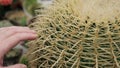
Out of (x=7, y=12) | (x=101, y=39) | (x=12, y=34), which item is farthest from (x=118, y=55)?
(x=7, y=12)

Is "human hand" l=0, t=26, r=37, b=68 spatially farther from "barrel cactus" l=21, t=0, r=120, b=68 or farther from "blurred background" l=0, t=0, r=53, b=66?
"blurred background" l=0, t=0, r=53, b=66

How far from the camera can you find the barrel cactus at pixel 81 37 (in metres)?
1.41

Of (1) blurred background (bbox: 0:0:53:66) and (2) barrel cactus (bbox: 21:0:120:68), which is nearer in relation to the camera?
(2) barrel cactus (bbox: 21:0:120:68)

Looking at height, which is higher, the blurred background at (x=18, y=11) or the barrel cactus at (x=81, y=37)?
the barrel cactus at (x=81, y=37)

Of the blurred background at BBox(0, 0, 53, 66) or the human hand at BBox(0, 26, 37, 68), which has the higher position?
the human hand at BBox(0, 26, 37, 68)

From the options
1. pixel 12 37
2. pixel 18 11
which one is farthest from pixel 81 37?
pixel 18 11

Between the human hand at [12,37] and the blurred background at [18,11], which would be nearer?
the human hand at [12,37]

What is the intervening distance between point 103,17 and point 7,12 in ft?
10.3

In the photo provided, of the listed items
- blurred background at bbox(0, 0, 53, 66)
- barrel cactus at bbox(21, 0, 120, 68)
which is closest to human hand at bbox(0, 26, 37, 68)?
barrel cactus at bbox(21, 0, 120, 68)

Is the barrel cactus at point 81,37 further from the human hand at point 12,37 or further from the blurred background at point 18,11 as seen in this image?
the blurred background at point 18,11

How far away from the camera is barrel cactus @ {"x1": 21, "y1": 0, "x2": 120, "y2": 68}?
1.41 metres

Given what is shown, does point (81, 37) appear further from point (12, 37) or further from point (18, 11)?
point (18, 11)

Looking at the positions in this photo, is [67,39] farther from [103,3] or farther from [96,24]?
[103,3]

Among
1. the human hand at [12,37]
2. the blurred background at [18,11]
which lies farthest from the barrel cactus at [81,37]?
the blurred background at [18,11]
